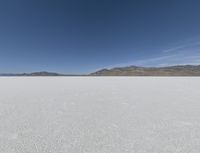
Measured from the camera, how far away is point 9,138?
2062mm

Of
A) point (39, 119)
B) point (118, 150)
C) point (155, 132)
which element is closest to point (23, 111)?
Result: point (39, 119)

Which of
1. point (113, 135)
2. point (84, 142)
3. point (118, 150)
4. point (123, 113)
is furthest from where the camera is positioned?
point (123, 113)

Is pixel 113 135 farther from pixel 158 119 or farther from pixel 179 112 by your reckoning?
pixel 179 112

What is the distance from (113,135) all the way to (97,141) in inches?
11.3

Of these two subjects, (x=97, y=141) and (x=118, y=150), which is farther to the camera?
(x=97, y=141)

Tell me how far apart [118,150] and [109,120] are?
1.05 metres

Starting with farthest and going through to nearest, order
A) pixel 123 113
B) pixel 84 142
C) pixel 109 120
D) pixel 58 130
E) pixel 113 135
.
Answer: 1. pixel 123 113
2. pixel 109 120
3. pixel 58 130
4. pixel 113 135
5. pixel 84 142

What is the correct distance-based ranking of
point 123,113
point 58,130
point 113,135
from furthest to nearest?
1. point 123,113
2. point 58,130
3. point 113,135

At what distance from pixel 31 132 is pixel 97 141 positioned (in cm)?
103

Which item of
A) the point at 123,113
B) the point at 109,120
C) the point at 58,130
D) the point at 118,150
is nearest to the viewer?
the point at 118,150

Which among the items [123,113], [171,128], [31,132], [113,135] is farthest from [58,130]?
[171,128]

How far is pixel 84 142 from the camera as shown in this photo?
1.97m

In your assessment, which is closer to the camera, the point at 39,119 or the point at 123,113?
the point at 39,119

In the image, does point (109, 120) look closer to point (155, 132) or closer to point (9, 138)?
point (155, 132)
